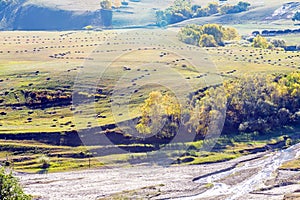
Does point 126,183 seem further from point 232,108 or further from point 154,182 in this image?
point 232,108

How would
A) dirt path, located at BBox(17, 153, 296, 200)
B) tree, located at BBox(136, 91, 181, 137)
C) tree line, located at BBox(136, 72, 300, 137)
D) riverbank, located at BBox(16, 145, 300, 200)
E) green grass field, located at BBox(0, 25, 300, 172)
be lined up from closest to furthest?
riverbank, located at BBox(16, 145, 300, 200)
dirt path, located at BBox(17, 153, 296, 200)
green grass field, located at BBox(0, 25, 300, 172)
tree, located at BBox(136, 91, 181, 137)
tree line, located at BBox(136, 72, 300, 137)

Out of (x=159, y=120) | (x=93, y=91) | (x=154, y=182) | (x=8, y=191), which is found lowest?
(x=154, y=182)

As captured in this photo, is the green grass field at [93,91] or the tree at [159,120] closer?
the green grass field at [93,91]

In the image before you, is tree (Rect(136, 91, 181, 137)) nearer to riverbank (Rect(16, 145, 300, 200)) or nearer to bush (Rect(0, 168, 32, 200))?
riverbank (Rect(16, 145, 300, 200))

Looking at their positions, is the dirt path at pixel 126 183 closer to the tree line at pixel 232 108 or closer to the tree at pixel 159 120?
the tree at pixel 159 120

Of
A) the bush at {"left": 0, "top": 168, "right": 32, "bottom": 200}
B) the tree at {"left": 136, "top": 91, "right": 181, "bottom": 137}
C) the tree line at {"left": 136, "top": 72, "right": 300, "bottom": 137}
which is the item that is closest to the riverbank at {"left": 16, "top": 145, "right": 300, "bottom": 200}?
the tree at {"left": 136, "top": 91, "right": 181, "bottom": 137}

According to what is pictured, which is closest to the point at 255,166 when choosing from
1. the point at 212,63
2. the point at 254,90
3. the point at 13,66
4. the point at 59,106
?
the point at 254,90

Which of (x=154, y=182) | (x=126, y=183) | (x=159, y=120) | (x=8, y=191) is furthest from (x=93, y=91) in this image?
(x=8, y=191)

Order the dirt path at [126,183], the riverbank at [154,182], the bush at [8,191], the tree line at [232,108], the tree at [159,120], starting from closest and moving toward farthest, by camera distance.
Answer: the bush at [8,191] → the riverbank at [154,182] → the dirt path at [126,183] → the tree at [159,120] → the tree line at [232,108]

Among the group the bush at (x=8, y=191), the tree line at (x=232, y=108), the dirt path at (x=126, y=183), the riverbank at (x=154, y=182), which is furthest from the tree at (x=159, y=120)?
the bush at (x=8, y=191)
